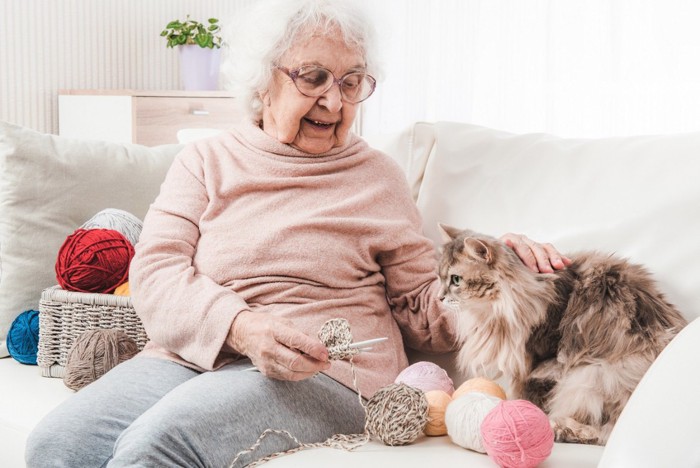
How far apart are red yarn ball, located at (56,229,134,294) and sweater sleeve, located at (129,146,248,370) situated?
0.22 meters

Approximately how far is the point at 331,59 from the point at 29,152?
0.82 meters

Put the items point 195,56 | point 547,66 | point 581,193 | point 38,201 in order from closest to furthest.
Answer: point 581,193, point 38,201, point 547,66, point 195,56

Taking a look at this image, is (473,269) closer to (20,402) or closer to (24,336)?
(20,402)

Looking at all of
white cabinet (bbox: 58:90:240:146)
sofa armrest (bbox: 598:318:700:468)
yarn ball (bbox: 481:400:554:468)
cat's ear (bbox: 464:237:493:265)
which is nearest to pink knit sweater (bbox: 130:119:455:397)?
cat's ear (bbox: 464:237:493:265)

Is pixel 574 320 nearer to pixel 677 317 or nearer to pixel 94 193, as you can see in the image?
pixel 677 317

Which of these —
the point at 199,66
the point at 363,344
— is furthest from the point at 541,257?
the point at 199,66

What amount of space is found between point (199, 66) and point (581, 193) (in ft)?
8.98

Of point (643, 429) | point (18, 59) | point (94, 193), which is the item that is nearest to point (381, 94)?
point (18, 59)

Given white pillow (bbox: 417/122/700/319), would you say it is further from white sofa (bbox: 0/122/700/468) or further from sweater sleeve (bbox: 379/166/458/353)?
sweater sleeve (bbox: 379/166/458/353)

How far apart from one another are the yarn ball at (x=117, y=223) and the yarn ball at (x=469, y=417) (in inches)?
36.3

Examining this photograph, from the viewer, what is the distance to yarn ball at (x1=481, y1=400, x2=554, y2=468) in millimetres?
1173

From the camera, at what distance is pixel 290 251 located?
5.14 feet

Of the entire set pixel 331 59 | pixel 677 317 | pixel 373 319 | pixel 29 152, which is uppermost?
pixel 331 59

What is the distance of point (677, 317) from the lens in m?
1.34
